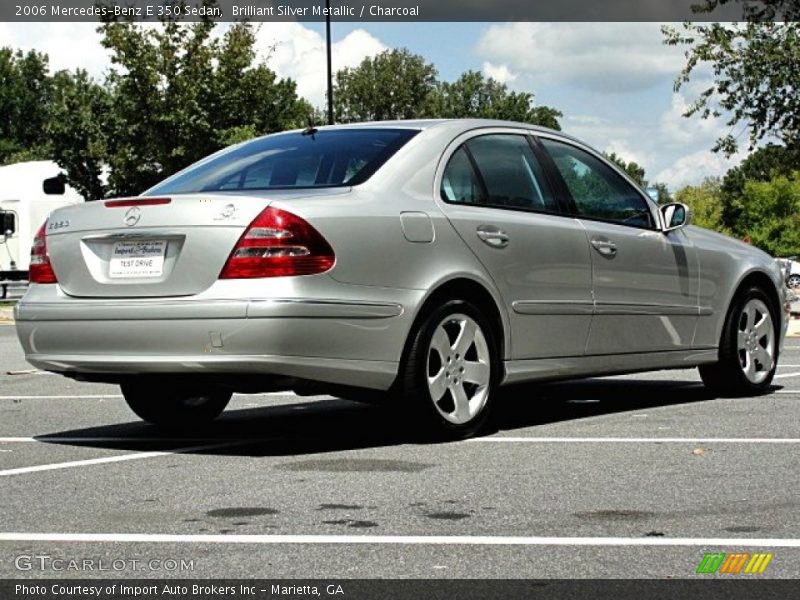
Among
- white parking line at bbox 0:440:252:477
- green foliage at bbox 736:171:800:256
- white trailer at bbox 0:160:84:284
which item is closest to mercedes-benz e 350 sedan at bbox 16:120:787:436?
white parking line at bbox 0:440:252:477

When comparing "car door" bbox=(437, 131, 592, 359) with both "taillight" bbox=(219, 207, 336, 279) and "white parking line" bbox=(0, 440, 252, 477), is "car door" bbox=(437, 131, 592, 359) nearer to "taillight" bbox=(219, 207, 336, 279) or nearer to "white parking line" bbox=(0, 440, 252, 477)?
"taillight" bbox=(219, 207, 336, 279)

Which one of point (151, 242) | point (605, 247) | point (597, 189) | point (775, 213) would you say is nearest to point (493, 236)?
point (605, 247)

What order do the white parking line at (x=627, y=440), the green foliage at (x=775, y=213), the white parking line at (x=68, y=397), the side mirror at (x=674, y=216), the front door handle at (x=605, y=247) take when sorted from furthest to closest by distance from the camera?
the green foliage at (x=775, y=213) → the white parking line at (x=68, y=397) → the side mirror at (x=674, y=216) → the front door handle at (x=605, y=247) → the white parking line at (x=627, y=440)

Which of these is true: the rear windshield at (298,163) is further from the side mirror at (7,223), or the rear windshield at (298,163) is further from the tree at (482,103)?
the tree at (482,103)

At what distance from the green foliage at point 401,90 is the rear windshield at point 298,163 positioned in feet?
366

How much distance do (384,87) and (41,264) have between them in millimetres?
115743

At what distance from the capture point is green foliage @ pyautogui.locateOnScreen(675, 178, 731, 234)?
112 metres

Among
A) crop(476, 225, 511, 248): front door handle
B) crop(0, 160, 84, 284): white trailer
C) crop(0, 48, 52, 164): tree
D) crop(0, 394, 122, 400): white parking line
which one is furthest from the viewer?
crop(0, 48, 52, 164): tree

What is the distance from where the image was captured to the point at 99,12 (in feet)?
135

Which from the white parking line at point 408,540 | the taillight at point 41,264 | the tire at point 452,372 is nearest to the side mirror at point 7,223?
the taillight at point 41,264

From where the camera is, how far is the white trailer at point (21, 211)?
36.1 meters

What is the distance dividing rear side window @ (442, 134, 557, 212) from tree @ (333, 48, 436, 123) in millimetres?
113458

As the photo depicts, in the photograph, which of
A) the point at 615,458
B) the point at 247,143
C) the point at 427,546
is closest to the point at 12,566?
the point at 427,546
